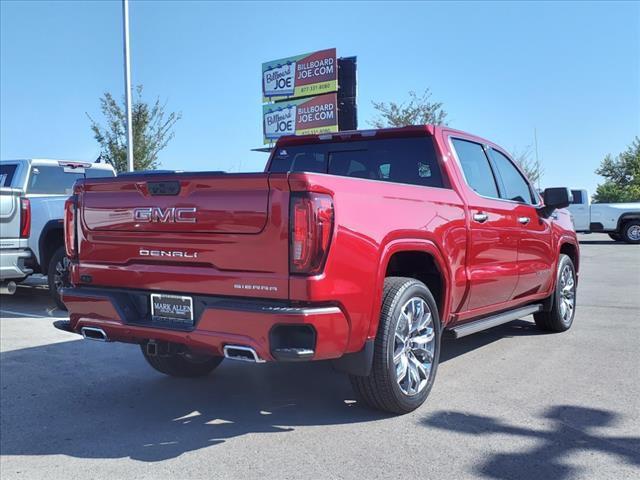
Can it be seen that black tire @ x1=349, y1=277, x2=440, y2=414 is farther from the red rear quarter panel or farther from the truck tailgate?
the truck tailgate

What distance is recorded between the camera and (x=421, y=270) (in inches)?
179

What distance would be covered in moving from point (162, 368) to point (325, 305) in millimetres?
2270

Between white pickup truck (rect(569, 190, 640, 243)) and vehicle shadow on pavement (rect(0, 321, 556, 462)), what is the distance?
18.4 meters

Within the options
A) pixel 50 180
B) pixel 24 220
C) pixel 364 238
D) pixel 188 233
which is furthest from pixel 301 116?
pixel 364 238

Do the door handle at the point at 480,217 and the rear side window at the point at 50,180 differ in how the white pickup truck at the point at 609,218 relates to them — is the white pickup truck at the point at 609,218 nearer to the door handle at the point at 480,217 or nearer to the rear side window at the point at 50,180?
the rear side window at the point at 50,180

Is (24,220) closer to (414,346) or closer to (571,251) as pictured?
(414,346)

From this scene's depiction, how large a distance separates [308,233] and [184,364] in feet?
7.65

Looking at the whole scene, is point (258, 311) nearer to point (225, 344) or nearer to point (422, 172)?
point (225, 344)

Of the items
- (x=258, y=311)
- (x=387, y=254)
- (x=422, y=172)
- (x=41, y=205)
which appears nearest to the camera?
(x=258, y=311)

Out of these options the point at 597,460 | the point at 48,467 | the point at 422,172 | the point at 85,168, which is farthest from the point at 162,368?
the point at 85,168

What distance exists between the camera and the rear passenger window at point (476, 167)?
5.11 meters

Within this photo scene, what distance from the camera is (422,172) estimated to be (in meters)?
4.91

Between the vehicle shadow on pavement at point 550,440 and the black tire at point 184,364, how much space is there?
2.03 meters

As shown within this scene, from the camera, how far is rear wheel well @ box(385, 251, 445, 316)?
430cm
